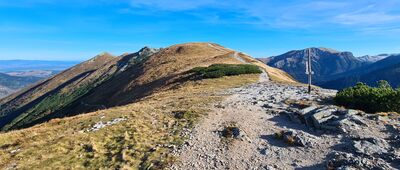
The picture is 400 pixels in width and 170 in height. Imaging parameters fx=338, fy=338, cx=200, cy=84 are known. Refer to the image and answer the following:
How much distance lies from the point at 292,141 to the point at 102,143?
10876 millimetres

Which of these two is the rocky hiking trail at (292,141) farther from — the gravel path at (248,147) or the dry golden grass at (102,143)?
the dry golden grass at (102,143)

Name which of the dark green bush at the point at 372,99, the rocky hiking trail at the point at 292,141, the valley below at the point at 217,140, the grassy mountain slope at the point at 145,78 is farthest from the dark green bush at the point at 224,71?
the rocky hiking trail at the point at 292,141

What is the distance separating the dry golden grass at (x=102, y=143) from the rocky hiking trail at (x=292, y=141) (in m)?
Answer: 1.46


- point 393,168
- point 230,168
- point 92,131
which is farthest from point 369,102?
point 92,131

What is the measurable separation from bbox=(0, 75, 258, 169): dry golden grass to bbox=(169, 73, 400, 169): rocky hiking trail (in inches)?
57.5

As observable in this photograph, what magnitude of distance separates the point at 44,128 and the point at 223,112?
13.7m

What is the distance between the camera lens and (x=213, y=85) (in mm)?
43531

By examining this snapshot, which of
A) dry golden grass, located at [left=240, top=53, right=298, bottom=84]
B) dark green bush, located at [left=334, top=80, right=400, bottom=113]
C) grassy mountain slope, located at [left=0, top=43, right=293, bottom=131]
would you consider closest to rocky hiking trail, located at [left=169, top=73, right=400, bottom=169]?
dark green bush, located at [left=334, top=80, right=400, bottom=113]

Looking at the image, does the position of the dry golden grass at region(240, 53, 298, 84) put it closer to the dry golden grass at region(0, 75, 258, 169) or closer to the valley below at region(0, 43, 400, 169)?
the valley below at region(0, 43, 400, 169)

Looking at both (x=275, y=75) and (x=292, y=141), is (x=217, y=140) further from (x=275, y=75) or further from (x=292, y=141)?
(x=275, y=75)

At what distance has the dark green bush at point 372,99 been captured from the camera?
24312 mm

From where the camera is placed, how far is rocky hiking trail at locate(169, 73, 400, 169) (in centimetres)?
1577

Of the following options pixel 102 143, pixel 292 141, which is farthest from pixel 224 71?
pixel 292 141

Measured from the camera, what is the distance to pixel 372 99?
82.2 feet
